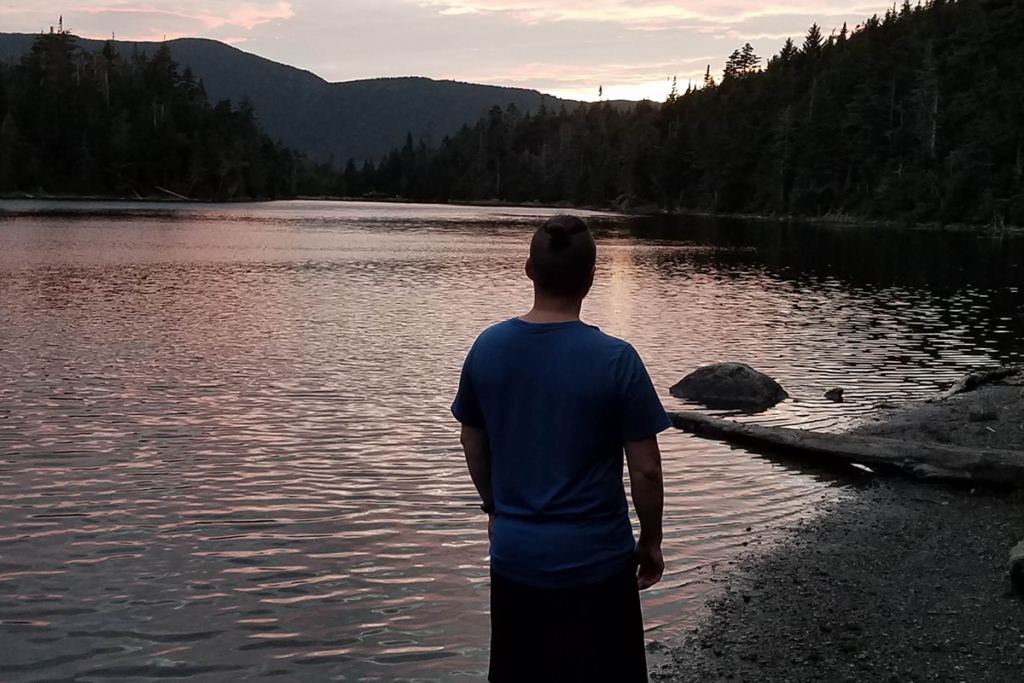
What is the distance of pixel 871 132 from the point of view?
4451 inches

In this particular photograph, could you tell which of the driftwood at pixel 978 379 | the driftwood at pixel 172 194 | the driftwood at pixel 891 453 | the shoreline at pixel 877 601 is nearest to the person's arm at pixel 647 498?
the shoreline at pixel 877 601

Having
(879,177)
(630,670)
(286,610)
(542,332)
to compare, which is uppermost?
(879,177)

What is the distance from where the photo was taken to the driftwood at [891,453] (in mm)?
11695

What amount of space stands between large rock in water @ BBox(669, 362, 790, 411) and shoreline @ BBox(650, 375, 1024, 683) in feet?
19.3

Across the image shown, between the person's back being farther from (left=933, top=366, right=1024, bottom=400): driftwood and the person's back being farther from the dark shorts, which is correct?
(left=933, top=366, right=1024, bottom=400): driftwood

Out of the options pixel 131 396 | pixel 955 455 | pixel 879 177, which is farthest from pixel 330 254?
pixel 879 177

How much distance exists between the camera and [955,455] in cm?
1220

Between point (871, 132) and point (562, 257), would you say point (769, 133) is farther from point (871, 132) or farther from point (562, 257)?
point (562, 257)

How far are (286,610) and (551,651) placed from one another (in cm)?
482

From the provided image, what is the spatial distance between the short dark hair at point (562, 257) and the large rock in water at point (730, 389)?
1421 cm

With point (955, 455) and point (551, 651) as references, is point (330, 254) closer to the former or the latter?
point (955, 455)

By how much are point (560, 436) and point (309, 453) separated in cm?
1022

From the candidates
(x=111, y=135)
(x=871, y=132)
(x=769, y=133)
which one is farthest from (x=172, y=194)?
(x=871, y=132)

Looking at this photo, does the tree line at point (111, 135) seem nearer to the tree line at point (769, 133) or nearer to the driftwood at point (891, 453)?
the tree line at point (769, 133)
